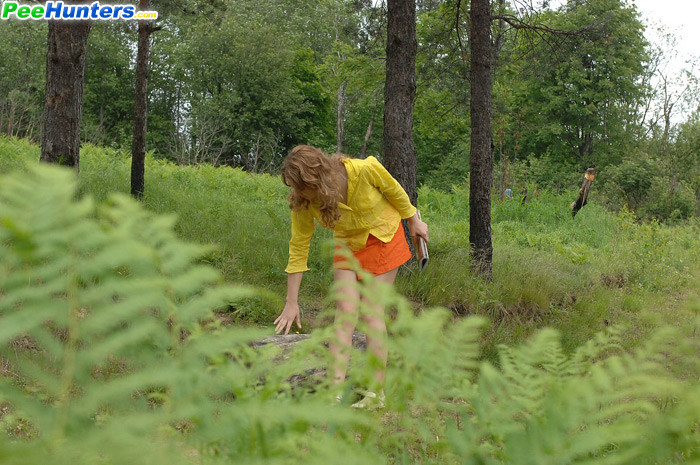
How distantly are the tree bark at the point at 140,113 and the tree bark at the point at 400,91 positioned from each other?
4326 mm

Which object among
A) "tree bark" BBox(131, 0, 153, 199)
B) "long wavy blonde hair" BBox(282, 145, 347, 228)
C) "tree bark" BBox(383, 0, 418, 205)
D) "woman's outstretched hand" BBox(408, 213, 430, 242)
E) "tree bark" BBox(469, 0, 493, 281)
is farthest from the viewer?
"tree bark" BBox(131, 0, 153, 199)

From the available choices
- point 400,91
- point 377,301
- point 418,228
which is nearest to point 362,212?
point 418,228

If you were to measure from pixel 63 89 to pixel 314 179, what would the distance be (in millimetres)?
4288

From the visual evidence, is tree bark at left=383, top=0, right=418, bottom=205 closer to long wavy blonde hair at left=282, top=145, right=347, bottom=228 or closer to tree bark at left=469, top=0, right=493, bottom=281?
tree bark at left=469, top=0, right=493, bottom=281

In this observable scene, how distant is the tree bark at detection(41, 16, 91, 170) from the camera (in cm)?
648

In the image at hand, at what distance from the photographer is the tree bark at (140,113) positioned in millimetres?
9398

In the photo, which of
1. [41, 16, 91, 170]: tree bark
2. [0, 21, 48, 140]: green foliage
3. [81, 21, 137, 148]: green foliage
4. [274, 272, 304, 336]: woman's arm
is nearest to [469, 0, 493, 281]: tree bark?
[274, 272, 304, 336]: woman's arm

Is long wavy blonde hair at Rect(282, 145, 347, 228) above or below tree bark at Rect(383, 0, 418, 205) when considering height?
below

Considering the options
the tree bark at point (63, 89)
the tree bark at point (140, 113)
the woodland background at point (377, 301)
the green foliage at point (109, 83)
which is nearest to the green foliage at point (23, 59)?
the green foliage at point (109, 83)

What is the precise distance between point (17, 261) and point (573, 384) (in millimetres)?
691

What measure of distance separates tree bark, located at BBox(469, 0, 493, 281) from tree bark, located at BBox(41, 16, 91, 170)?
4.58 m

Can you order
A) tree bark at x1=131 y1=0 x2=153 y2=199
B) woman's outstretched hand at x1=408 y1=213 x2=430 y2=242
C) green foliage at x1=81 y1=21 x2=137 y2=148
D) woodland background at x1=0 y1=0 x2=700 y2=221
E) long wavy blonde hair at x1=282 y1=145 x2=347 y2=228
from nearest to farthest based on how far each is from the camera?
long wavy blonde hair at x1=282 y1=145 x2=347 y2=228 < woman's outstretched hand at x1=408 y1=213 x2=430 y2=242 < tree bark at x1=131 y1=0 x2=153 y2=199 < woodland background at x1=0 y1=0 x2=700 y2=221 < green foliage at x1=81 y1=21 x2=137 y2=148

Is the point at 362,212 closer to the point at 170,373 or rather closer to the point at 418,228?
the point at 418,228

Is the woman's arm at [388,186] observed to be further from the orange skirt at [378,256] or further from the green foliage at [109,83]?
the green foliage at [109,83]
